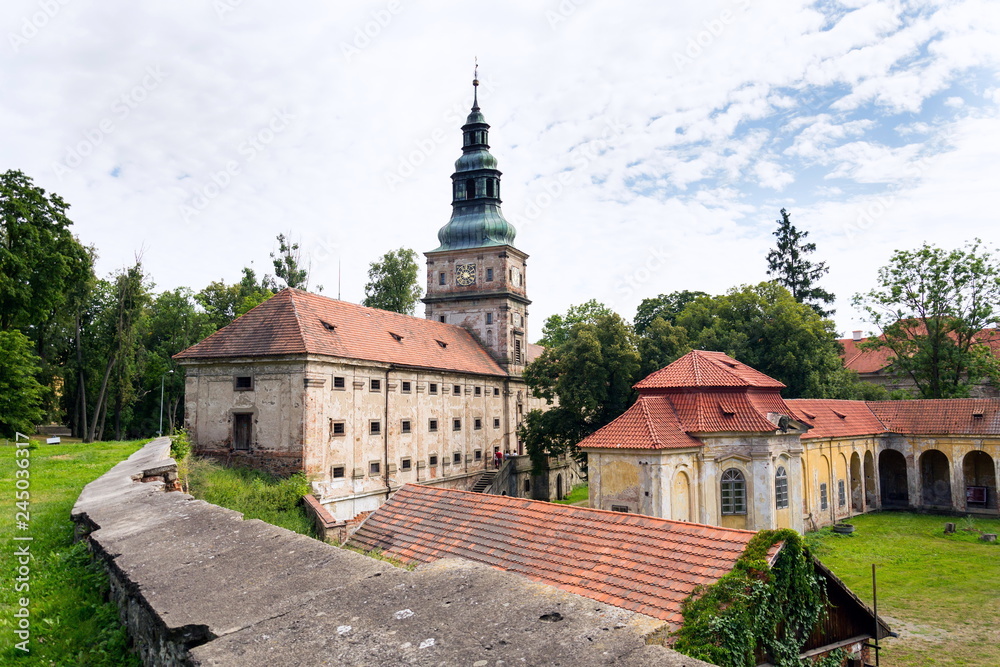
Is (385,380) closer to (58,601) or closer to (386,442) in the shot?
(386,442)

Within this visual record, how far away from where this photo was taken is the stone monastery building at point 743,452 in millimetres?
24156

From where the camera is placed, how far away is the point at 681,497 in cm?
2438

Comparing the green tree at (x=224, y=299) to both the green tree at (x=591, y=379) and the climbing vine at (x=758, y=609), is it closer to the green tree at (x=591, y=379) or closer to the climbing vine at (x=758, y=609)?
the green tree at (x=591, y=379)

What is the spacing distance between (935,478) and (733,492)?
21740 millimetres

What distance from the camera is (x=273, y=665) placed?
299cm

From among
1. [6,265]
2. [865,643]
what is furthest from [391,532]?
[6,265]

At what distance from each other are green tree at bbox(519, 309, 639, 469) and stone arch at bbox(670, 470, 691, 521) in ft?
30.3

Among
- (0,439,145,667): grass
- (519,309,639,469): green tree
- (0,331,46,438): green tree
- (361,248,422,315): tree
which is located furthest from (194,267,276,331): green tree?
(0,439,145,667): grass

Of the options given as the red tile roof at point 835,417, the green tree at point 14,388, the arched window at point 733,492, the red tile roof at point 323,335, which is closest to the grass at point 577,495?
the red tile roof at point 323,335

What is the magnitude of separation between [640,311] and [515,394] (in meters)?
17.2

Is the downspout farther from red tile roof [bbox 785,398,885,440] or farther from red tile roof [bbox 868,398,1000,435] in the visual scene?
red tile roof [bbox 868,398,1000,435]

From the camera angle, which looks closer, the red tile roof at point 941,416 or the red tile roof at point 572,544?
the red tile roof at point 572,544

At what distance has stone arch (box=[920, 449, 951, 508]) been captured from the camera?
37.2 metres

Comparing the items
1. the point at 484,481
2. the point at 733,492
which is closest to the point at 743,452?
the point at 733,492
